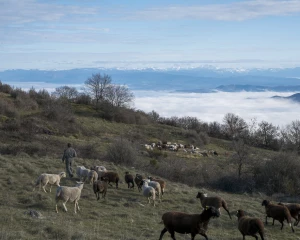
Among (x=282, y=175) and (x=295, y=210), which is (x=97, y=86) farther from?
(x=295, y=210)

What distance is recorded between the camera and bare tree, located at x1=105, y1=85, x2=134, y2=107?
84125 millimetres

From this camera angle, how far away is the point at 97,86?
87062 millimetres

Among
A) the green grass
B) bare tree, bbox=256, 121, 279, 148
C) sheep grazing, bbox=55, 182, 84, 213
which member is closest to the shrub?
the green grass

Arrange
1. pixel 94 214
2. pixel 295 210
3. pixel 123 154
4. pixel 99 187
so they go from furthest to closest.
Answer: pixel 123 154 → pixel 99 187 → pixel 295 210 → pixel 94 214

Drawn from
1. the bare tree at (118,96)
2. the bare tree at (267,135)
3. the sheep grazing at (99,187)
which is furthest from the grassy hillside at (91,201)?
the bare tree at (118,96)

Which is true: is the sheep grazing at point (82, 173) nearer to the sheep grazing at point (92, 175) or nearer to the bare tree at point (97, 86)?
the sheep grazing at point (92, 175)

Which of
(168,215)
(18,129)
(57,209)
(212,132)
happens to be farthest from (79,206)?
(212,132)

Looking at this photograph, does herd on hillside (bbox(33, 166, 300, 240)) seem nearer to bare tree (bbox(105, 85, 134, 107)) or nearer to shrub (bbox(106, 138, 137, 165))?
shrub (bbox(106, 138, 137, 165))

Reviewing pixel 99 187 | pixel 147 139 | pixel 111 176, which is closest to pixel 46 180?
pixel 99 187

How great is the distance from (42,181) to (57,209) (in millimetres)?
2989

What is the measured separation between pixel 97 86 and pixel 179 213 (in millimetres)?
75952

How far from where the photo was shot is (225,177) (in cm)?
3572

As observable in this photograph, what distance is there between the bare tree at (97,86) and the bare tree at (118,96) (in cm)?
87

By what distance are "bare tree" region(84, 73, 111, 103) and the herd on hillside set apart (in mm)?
61486
